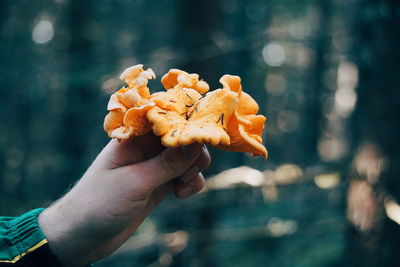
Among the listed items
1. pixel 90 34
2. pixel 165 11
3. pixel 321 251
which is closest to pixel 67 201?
pixel 321 251

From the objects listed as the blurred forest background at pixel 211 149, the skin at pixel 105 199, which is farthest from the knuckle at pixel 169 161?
the blurred forest background at pixel 211 149

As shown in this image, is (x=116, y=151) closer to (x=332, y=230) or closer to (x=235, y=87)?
(x=235, y=87)

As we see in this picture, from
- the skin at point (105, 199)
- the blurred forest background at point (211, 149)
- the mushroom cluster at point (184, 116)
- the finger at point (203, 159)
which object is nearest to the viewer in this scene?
the mushroom cluster at point (184, 116)

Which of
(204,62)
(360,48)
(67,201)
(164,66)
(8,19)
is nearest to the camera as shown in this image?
(67,201)

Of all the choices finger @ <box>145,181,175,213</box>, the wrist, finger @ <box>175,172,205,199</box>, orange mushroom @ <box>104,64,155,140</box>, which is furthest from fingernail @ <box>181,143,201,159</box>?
the wrist

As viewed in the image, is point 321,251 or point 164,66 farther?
point 321,251

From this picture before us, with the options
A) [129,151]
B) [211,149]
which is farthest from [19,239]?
[211,149]

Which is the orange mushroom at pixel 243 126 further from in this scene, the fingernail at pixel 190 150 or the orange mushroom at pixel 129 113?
the orange mushroom at pixel 129 113
